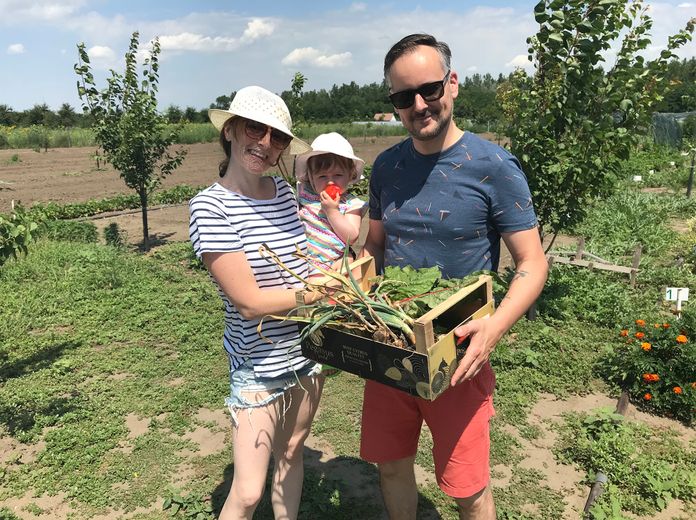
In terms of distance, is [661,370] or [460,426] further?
[661,370]

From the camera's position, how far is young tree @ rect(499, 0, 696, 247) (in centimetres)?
483

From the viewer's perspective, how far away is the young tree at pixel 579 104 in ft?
15.8

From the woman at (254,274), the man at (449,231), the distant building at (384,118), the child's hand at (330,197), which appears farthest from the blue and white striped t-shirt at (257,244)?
the distant building at (384,118)

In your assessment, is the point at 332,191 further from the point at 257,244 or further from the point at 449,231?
the point at 449,231

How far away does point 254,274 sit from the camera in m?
2.01

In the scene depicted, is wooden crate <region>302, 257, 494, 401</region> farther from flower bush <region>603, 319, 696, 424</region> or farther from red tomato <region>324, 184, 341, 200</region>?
flower bush <region>603, 319, 696, 424</region>

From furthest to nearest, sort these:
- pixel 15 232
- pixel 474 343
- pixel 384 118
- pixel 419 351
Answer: pixel 384 118
pixel 15 232
pixel 474 343
pixel 419 351

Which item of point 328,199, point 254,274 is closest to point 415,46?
point 328,199

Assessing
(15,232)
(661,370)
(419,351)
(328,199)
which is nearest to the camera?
(419,351)

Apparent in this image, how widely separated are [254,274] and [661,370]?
4.01 meters

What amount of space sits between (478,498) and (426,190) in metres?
1.33

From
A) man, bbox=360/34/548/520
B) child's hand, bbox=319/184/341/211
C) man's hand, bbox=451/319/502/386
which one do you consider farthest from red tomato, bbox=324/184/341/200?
man's hand, bbox=451/319/502/386

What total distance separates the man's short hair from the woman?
0.49 m

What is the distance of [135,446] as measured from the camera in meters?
3.81
